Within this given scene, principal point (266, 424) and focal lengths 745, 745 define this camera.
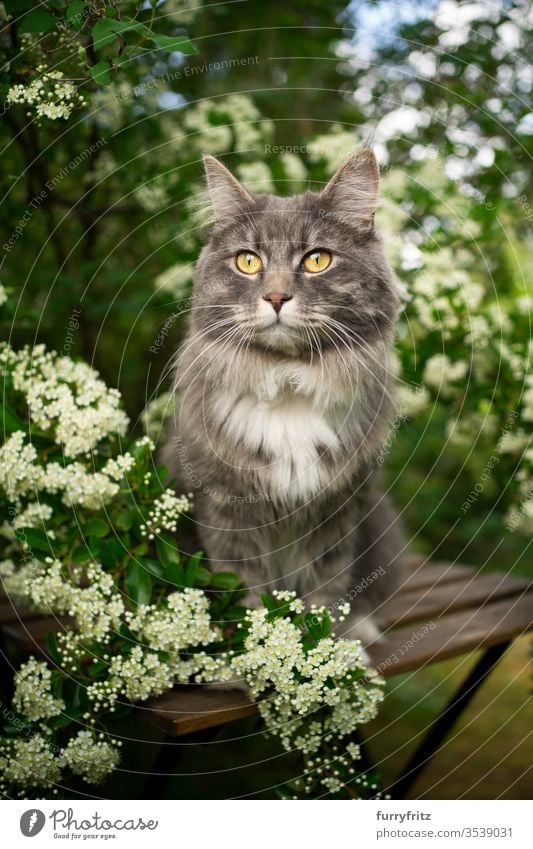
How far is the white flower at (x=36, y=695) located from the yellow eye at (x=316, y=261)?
1164 mm

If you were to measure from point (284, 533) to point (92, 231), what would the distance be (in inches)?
71.0

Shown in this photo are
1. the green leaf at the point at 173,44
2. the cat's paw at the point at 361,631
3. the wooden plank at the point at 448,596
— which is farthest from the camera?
the wooden plank at the point at 448,596

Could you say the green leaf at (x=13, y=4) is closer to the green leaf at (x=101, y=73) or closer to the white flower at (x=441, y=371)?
the green leaf at (x=101, y=73)

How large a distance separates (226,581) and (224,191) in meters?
1.04

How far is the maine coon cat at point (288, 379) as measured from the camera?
6.03 feet

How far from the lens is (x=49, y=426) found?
206 cm

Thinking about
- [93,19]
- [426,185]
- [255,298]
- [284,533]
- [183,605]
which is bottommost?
[183,605]

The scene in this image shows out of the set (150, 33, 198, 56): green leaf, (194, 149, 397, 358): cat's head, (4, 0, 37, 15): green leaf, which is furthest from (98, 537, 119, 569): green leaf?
(4, 0, 37, 15): green leaf

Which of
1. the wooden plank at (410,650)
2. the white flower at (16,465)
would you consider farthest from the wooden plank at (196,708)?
the white flower at (16,465)

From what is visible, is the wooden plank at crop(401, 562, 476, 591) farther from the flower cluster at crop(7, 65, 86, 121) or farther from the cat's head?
the flower cluster at crop(7, 65, 86, 121)

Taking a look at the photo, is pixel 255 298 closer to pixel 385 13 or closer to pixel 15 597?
pixel 15 597

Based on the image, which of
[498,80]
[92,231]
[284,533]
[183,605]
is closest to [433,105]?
[498,80]

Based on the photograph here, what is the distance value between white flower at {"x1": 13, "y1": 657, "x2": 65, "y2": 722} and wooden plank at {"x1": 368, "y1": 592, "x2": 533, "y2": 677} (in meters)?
0.92

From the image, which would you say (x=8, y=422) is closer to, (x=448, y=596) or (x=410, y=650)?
(x=410, y=650)
